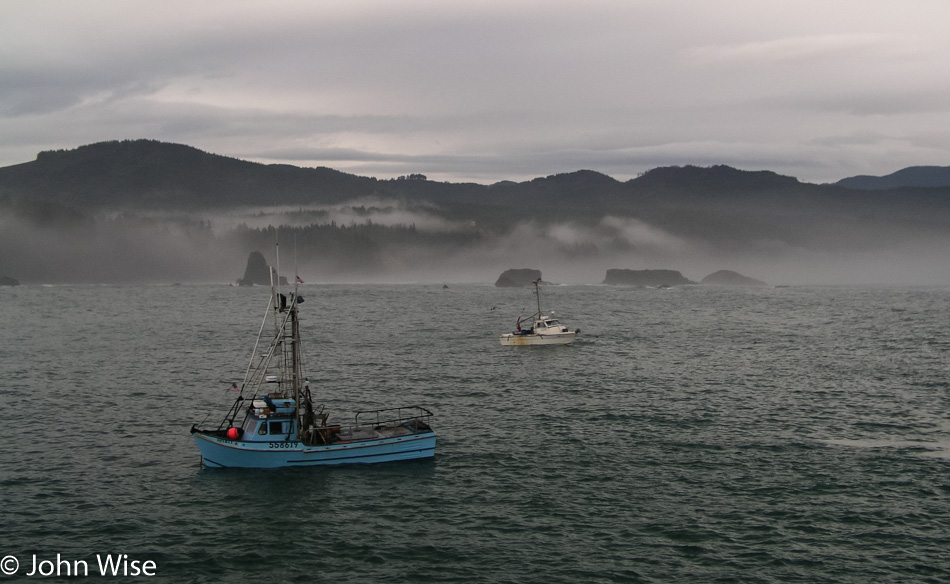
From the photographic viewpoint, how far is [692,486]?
41188mm

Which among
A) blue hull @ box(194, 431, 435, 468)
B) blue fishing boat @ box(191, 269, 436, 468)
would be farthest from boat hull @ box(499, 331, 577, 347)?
blue hull @ box(194, 431, 435, 468)

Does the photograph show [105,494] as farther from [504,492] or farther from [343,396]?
[343,396]

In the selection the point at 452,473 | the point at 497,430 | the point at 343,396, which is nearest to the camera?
the point at 452,473

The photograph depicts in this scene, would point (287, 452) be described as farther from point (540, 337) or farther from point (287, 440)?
point (540, 337)

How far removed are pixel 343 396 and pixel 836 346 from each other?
73536 millimetres

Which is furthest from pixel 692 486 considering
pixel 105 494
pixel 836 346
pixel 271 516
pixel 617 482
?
pixel 836 346

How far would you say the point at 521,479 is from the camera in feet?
139

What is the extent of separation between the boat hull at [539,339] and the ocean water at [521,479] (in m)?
14.2

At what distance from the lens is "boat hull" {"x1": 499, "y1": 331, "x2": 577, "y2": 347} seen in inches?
4077

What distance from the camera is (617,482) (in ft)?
138

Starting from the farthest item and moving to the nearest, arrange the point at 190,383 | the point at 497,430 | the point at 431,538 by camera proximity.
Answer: the point at 190,383, the point at 497,430, the point at 431,538

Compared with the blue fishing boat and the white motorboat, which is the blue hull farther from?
the white motorboat

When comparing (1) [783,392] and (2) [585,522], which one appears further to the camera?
(1) [783,392]

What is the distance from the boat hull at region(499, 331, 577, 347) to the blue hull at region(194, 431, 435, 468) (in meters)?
59.6
